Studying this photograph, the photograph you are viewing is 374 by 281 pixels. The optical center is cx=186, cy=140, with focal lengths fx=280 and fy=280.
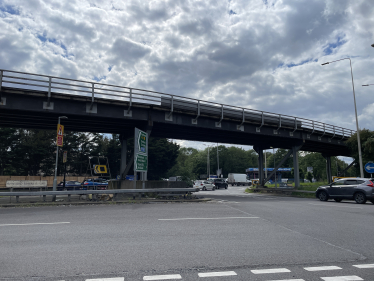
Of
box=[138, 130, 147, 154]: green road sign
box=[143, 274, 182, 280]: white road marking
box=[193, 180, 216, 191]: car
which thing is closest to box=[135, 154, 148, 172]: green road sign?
box=[138, 130, 147, 154]: green road sign

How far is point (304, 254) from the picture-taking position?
5.48 metres

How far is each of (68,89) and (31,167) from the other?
122 feet

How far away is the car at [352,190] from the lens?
17422 mm

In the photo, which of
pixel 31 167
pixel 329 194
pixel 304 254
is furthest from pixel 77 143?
pixel 304 254

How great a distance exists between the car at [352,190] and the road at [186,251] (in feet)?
32.9

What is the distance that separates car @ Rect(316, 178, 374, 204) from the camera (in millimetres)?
17422

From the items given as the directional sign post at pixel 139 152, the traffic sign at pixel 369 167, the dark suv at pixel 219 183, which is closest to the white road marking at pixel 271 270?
the directional sign post at pixel 139 152

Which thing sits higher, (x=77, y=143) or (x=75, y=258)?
(x=77, y=143)

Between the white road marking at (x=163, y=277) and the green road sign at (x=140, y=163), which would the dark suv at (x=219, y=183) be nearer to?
the green road sign at (x=140, y=163)

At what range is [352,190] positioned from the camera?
18.1 metres

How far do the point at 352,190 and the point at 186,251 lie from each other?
649 inches

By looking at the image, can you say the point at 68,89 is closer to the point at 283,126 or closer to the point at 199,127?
the point at 199,127

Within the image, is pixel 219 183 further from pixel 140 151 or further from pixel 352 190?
pixel 140 151

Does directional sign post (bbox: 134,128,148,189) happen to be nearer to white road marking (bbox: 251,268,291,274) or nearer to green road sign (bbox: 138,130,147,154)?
green road sign (bbox: 138,130,147,154)
